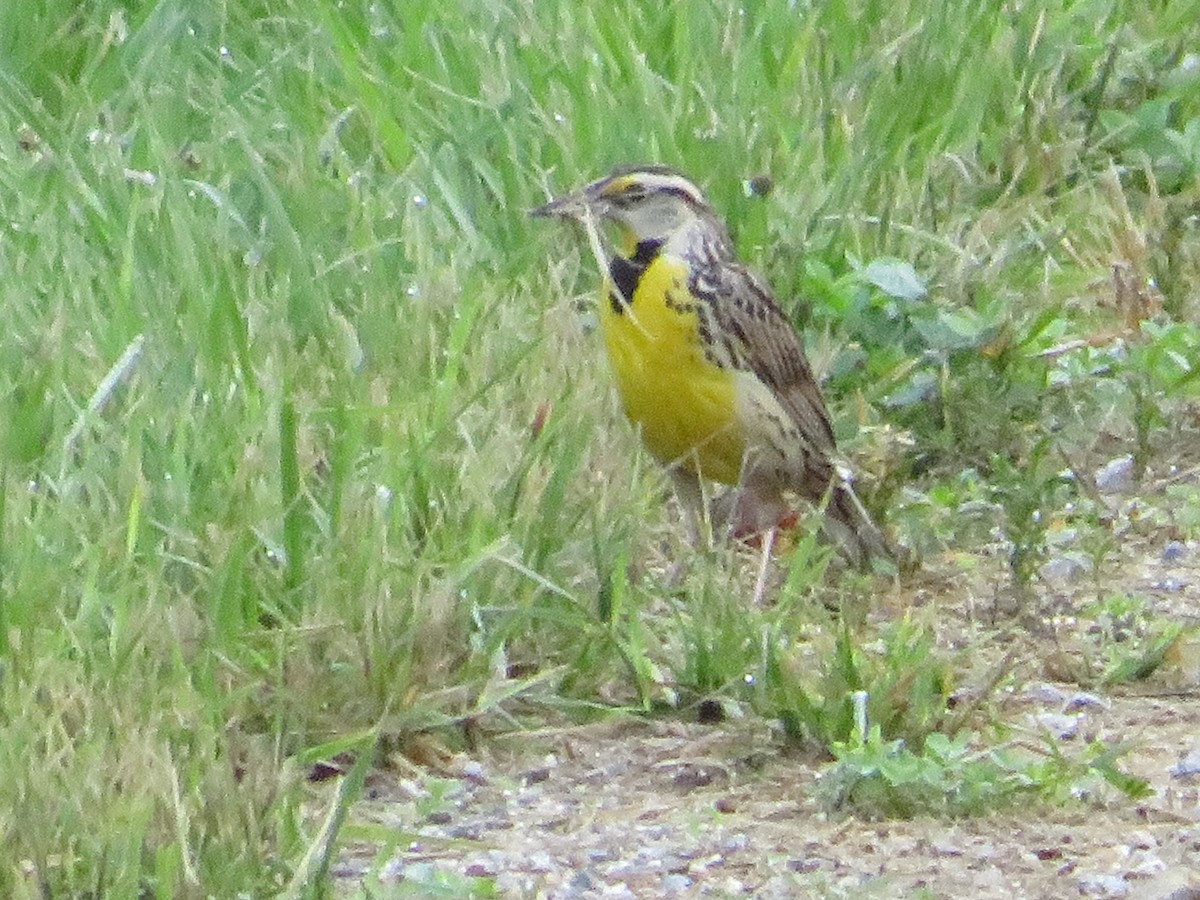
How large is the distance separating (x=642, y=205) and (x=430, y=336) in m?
0.71

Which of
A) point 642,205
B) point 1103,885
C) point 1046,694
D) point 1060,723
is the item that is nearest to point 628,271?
point 642,205

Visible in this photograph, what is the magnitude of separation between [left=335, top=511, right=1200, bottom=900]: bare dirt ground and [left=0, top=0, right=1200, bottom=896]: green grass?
0.13 metres

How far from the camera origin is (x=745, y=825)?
408 cm

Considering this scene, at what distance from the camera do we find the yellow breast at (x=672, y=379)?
18.1 feet

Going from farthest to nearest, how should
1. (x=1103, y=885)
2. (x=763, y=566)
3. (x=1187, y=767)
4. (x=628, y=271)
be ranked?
(x=628, y=271), (x=763, y=566), (x=1187, y=767), (x=1103, y=885)

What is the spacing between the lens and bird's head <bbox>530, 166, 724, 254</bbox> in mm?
5867

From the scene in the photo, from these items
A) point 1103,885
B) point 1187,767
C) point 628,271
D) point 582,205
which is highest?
point 582,205

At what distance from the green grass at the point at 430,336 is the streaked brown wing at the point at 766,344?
0.19 meters

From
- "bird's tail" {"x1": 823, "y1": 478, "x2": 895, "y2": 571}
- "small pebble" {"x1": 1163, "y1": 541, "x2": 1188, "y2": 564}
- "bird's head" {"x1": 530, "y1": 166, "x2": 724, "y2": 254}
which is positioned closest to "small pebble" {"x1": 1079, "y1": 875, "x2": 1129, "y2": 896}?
"bird's tail" {"x1": 823, "y1": 478, "x2": 895, "y2": 571}

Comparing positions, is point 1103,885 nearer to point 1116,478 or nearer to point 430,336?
point 430,336

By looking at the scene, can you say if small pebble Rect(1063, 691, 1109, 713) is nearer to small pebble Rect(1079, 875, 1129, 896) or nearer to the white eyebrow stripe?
small pebble Rect(1079, 875, 1129, 896)

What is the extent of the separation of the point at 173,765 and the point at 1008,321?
3013mm

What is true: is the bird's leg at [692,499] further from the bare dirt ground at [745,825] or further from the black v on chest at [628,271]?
the bare dirt ground at [745,825]

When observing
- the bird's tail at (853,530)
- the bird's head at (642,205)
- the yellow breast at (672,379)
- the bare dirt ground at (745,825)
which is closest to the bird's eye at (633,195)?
the bird's head at (642,205)
